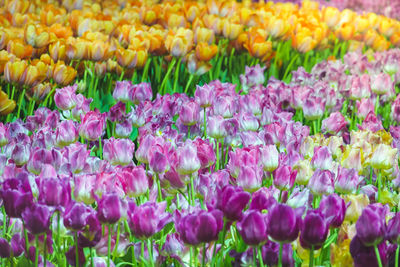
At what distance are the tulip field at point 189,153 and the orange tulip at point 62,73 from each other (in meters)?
0.01

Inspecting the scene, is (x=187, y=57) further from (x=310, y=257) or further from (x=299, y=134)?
(x=310, y=257)

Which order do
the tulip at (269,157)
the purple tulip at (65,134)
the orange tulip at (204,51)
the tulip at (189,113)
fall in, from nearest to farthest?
the tulip at (269,157), the purple tulip at (65,134), the tulip at (189,113), the orange tulip at (204,51)

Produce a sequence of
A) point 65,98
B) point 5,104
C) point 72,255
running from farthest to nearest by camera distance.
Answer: point 5,104 < point 65,98 < point 72,255

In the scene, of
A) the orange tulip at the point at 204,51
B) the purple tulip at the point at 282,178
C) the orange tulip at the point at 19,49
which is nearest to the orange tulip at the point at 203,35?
the orange tulip at the point at 204,51

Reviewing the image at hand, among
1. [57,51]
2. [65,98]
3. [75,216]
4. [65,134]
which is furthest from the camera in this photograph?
[57,51]

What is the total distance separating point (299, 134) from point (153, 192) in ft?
2.27

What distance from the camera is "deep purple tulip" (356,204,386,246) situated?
1188mm

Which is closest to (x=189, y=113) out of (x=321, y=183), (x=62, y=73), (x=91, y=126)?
(x=91, y=126)

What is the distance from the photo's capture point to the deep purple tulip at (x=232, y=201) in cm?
133

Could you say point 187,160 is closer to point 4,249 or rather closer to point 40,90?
point 4,249

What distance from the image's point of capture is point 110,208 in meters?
1.33

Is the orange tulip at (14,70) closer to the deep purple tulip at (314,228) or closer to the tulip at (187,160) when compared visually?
the tulip at (187,160)

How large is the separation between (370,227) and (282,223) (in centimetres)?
18

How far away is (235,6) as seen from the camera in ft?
15.0
